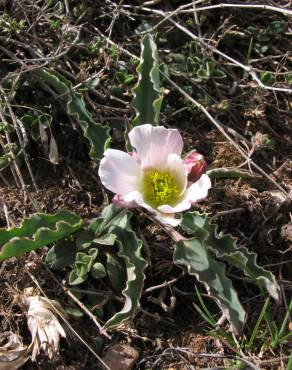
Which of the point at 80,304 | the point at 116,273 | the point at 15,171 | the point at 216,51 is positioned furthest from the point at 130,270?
the point at 216,51

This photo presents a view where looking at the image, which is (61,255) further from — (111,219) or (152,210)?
(152,210)

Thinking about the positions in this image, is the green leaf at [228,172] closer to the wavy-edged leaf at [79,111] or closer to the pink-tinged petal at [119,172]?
the pink-tinged petal at [119,172]

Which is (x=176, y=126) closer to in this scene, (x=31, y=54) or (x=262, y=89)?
(x=262, y=89)

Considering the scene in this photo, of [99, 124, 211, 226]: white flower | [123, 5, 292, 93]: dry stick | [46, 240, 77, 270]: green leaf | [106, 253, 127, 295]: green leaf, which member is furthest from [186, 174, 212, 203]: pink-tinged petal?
[123, 5, 292, 93]: dry stick

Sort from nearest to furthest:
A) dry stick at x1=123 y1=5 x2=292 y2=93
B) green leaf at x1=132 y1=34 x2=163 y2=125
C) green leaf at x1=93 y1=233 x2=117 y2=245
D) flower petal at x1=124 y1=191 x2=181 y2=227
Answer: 1. flower petal at x1=124 y1=191 x2=181 y2=227
2. green leaf at x1=93 y1=233 x2=117 y2=245
3. green leaf at x1=132 y1=34 x2=163 y2=125
4. dry stick at x1=123 y1=5 x2=292 y2=93

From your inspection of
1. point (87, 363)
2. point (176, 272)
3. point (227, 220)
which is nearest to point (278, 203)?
point (227, 220)

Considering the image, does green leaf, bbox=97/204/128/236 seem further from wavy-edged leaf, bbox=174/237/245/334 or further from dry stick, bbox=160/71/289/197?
dry stick, bbox=160/71/289/197
